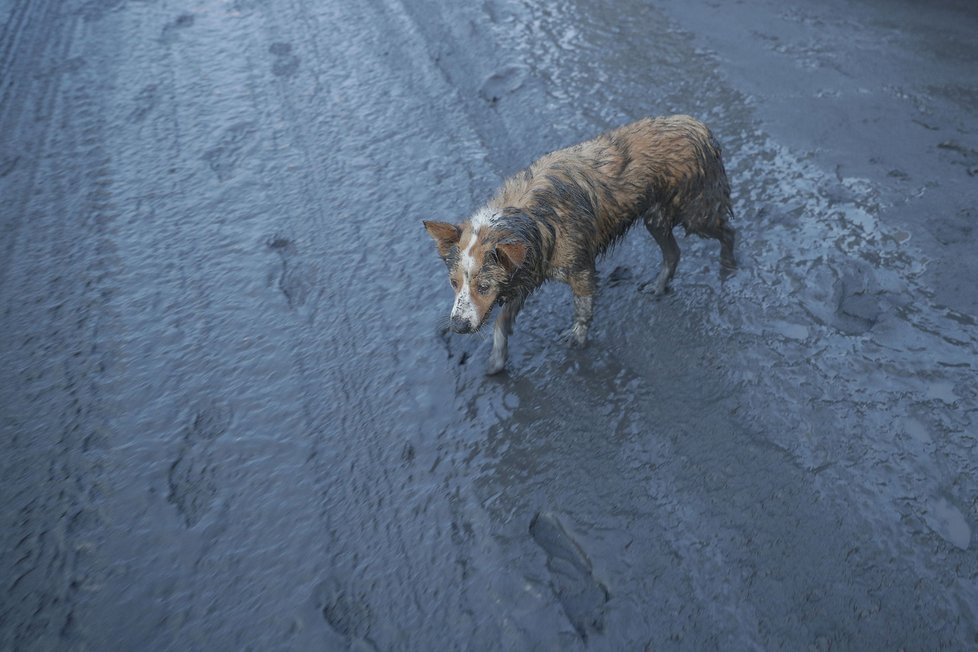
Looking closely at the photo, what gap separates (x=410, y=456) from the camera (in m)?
4.52

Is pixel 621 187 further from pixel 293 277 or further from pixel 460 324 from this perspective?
pixel 293 277

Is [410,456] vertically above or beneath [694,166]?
beneath

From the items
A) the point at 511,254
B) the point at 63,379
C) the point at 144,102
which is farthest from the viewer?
the point at 144,102

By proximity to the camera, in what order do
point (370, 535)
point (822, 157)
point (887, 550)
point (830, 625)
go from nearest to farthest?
point (830, 625), point (887, 550), point (370, 535), point (822, 157)

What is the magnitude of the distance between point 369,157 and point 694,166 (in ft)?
10.4

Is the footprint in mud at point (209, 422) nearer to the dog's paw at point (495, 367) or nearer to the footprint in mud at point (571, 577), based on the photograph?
the dog's paw at point (495, 367)

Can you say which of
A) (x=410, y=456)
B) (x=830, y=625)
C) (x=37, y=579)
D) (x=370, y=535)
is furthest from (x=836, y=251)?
(x=37, y=579)

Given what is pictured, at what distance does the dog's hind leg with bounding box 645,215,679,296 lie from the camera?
5344 mm

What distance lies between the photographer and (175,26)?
29.3 feet

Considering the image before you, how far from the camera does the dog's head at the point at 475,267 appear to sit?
171 inches

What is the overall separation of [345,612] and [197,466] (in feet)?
4.65

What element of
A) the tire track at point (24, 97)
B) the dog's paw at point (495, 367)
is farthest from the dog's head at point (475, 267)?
the tire track at point (24, 97)

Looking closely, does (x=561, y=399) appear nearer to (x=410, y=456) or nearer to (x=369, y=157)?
(x=410, y=456)

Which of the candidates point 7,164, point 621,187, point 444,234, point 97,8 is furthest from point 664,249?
point 97,8
